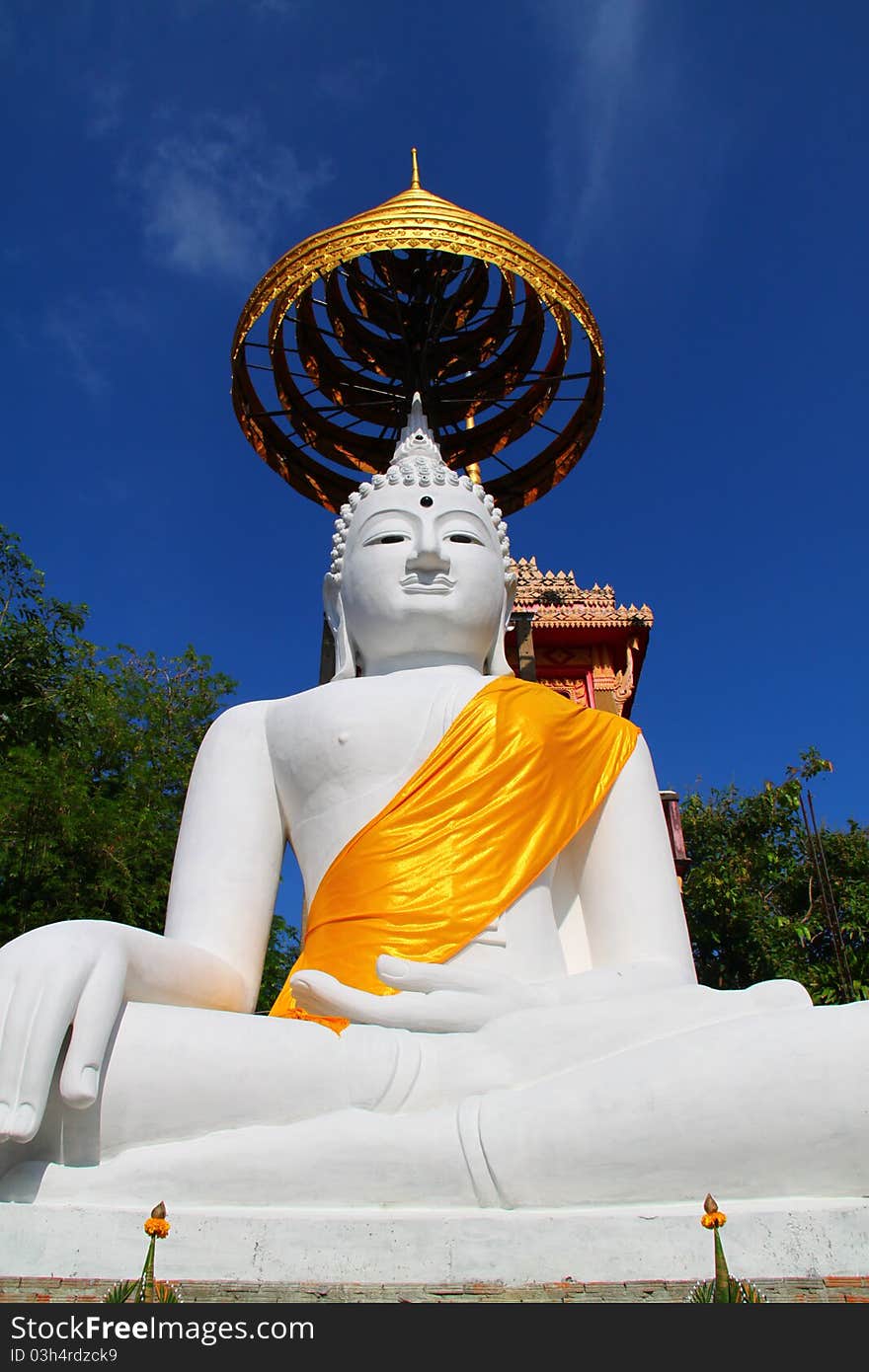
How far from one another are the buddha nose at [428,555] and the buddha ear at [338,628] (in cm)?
46

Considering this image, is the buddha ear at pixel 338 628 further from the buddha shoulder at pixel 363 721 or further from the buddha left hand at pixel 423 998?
the buddha left hand at pixel 423 998

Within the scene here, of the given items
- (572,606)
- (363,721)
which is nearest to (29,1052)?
(363,721)

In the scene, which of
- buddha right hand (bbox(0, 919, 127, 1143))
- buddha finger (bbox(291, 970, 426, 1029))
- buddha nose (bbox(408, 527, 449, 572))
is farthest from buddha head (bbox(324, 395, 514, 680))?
buddha right hand (bbox(0, 919, 127, 1143))

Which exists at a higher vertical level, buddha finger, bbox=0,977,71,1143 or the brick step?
buddha finger, bbox=0,977,71,1143

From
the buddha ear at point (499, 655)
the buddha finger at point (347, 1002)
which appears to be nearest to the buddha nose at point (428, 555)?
the buddha ear at point (499, 655)

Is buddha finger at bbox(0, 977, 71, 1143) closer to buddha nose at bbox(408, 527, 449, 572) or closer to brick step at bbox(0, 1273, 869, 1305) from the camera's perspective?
brick step at bbox(0, 1273, 869, 1305)

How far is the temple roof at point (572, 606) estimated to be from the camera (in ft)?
64.5

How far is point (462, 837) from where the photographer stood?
3.44 meters

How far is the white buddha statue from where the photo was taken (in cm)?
238

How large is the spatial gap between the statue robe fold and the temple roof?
15.7 metres

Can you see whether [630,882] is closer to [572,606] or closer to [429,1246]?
[429,1246]

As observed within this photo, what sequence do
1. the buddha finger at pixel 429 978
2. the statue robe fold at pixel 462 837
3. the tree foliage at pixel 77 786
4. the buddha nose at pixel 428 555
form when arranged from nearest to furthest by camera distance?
the buddha finger at pixel 429 978 → the statue robe fold at pixel 462 837 → the buddha nose at pixel 428 555 → the tree foliage at pixel 77 786

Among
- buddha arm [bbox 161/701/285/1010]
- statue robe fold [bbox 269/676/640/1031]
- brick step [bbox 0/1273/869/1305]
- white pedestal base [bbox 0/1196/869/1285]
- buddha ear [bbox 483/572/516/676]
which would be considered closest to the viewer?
brick step [bbox 0/1273/869/1305]
